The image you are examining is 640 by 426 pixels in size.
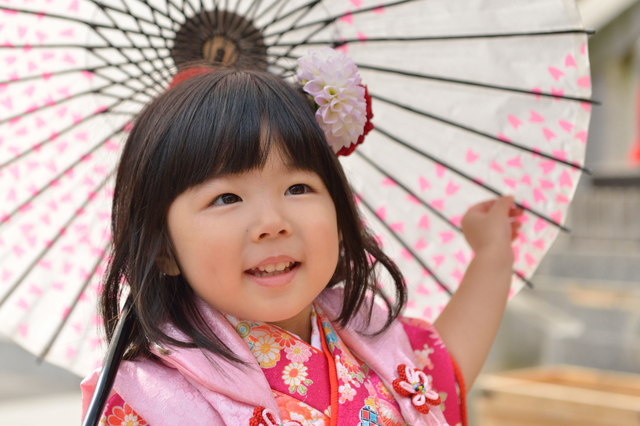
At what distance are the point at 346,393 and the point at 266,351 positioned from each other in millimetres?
168

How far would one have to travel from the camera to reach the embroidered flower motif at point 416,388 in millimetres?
1296

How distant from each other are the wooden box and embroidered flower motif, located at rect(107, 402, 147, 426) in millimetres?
A: 2080

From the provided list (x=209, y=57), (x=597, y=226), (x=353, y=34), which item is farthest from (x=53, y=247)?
(x=597, y=226)

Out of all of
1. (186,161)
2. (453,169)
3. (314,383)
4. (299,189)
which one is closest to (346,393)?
(314,383)

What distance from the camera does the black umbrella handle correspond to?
107 cm

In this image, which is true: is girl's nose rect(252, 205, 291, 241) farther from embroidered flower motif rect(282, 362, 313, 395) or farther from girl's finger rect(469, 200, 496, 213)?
girl's finger rect(469, 200, 496, 213)

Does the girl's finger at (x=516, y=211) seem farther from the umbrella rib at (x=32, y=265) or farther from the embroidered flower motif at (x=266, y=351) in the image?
the umbrella rib at (x=32, y=265)

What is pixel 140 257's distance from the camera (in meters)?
1.19

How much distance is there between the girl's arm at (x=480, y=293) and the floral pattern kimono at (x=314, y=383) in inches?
8.3

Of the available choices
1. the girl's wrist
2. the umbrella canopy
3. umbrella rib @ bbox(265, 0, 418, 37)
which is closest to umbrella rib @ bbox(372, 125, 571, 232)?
the umbrella canopy

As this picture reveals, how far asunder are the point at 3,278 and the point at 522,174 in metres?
1.24

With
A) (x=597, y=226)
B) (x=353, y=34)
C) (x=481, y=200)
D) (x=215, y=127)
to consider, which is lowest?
(x=597, y=226)

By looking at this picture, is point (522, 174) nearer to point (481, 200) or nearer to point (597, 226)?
point (481, 200)

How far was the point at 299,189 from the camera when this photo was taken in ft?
3.96
